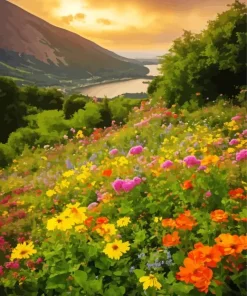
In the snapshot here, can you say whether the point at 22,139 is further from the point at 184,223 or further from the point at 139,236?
the point at 184,223

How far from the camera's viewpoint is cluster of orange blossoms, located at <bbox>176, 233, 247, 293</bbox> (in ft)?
8.26

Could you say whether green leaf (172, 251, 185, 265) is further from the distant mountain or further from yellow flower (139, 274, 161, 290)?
the distant mountain

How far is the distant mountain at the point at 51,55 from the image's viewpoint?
5398 cm

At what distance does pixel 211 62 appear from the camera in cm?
1279

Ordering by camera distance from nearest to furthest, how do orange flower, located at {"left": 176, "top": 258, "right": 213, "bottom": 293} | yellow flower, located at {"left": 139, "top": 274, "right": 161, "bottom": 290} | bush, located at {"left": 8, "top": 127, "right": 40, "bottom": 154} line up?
Result: orange flower, located at {"left": 176, "top": 258, "right": 213, "bottom": 293} < yellow flower, located at {"left": 139, "top": 274, "right": 161, "bottom": 290} < bush, located at {"left": 8, "top": 127, "right": 40, "bottom": 154}

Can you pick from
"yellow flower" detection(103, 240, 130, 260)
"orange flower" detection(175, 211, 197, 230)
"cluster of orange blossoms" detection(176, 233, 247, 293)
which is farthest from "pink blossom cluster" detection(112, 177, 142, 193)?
"cluster of orange blossoms" detection(176, 233, 247, 293)

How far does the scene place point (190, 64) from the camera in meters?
13.2

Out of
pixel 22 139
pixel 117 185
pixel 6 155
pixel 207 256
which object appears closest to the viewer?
pixel 207 256

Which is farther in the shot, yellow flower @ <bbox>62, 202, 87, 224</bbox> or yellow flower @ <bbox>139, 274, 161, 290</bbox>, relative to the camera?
yellow flower @ <bbox>62, 202, 87, 224</bbox>

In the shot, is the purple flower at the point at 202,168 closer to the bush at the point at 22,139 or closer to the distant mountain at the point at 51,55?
the bush at the point at 22,139

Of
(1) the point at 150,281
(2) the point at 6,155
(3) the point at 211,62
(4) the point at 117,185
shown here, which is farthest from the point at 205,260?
(2) the point at 6,155

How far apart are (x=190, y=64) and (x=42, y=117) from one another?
696cm

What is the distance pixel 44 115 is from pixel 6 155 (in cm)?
299

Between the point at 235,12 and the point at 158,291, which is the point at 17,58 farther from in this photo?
the point at 158,291
